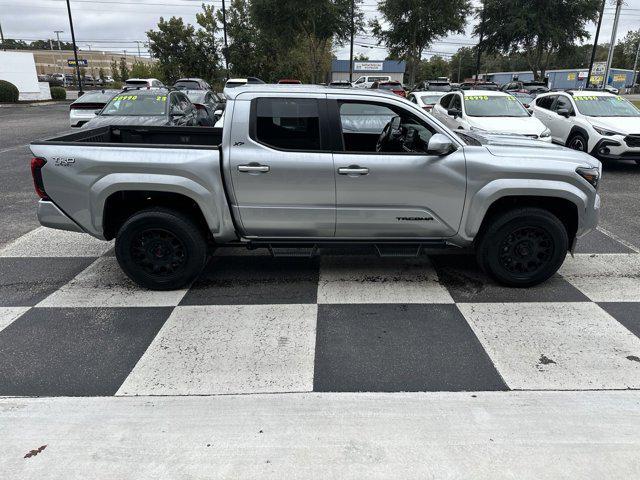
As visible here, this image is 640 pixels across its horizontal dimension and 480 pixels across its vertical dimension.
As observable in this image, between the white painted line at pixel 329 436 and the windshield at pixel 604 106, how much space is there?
10.0 metres

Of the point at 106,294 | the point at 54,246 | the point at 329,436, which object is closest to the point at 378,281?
the point at 329,436

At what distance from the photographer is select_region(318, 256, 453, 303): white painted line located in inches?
178

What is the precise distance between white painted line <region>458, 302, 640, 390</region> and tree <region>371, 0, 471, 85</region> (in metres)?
29.6

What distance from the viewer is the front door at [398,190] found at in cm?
436

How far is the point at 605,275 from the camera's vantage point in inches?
198

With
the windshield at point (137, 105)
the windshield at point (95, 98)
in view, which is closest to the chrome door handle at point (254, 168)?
the windshield at point (137, 105)

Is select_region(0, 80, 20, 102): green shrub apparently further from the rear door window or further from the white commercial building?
the rear door window

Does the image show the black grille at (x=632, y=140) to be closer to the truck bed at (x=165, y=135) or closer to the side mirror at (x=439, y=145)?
the side mirror at (x=439, y=145)

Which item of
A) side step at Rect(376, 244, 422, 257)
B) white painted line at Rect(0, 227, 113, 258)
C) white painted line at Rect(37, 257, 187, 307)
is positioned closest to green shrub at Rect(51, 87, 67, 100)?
white painted line at Rect(0, 227, 113, 258)

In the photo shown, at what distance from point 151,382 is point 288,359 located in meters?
0.94

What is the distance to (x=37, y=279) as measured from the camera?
4.93m

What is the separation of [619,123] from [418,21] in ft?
75.5

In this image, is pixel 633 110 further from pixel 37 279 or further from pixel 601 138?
pixel 37 279

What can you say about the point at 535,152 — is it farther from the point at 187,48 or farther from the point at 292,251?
the point at 187,48
